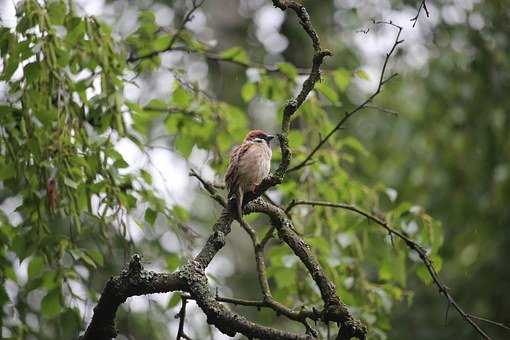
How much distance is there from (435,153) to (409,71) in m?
1.48

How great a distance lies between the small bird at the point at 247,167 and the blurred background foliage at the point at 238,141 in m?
0.60

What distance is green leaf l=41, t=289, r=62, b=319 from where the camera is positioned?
13.2 ft

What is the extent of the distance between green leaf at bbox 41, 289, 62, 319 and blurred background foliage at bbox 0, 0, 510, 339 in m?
0.02

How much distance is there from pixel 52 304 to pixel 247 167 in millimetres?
1393

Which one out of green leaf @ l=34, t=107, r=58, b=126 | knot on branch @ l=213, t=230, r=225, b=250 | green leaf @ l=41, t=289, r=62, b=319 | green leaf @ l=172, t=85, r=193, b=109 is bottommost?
green leaf @ l=41, t=289, r=62, b=319

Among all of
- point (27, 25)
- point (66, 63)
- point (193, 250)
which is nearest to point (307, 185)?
point (193, 250)

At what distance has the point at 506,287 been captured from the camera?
24.9 ft

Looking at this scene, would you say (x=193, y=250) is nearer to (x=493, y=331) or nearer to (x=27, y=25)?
(x=27, y=25)

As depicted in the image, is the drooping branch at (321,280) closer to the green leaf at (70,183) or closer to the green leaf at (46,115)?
the green leaf at (70,183)

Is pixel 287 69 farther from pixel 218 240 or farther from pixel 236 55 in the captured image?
pixel 218 240

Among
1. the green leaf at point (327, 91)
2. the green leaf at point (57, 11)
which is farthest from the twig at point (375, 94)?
the green leaf at point (57, 11)

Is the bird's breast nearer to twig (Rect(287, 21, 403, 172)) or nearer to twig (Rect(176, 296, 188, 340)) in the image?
twig (Rect(287, 21, 403, 172))

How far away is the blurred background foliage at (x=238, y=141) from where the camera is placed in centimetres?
393

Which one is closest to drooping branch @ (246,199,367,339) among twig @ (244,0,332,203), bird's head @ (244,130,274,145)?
twig @ (244,0,332,203)
